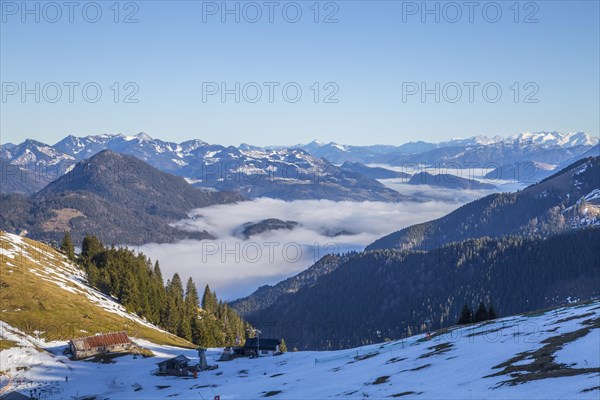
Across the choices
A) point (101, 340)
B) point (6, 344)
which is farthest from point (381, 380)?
point (6, 344)

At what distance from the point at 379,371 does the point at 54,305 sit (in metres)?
85.7

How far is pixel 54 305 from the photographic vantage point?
398 ft

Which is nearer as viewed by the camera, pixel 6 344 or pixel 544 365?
pixel 544 365

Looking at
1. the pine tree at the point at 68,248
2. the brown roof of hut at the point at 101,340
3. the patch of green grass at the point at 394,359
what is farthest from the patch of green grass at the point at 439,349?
the pine tree at the point at 68,248

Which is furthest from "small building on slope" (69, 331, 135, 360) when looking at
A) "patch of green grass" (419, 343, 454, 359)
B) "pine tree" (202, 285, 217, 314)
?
"pine tree" (202, 285, 217, 314)

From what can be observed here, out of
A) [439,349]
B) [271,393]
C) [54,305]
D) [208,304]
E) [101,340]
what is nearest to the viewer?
[271,393]

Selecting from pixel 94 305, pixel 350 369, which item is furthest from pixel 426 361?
pixel 94 305

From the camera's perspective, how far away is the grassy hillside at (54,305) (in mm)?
112000

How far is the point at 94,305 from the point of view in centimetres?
13325

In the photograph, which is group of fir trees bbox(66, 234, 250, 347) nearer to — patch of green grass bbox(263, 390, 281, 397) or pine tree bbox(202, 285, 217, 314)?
pine tree bbox(202, 285, 217, 314)

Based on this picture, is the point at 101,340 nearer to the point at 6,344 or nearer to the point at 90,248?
the point at 6,344

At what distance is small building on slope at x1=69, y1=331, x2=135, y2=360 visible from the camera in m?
102

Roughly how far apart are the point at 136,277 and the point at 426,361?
115m

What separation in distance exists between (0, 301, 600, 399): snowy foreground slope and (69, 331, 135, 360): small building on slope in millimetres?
2937
